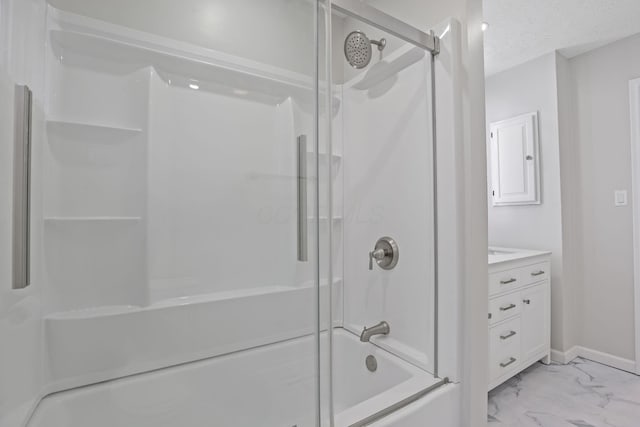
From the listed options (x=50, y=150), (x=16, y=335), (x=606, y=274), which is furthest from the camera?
(x=606, y=274)

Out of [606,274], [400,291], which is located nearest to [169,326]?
[400,291]

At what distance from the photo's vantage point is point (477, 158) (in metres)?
1.19

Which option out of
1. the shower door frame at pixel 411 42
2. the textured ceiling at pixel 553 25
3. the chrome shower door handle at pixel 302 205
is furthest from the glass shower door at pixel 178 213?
the textured ceiling at pixel 553 25

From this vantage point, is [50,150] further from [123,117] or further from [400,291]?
[400,291]

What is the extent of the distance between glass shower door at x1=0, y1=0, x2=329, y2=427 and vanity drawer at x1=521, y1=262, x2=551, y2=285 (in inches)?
69.3

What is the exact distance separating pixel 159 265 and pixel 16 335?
42 centimetres

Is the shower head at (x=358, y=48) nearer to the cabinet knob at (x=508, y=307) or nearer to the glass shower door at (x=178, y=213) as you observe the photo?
the glass shower door at (x=178, y=213)

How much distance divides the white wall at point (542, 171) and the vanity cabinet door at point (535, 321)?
178 millimetres

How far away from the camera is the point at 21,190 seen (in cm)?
88

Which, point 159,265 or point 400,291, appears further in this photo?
point 400,291

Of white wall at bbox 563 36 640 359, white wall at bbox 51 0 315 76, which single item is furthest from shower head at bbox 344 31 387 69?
white wall at bbox 563 36 640 359

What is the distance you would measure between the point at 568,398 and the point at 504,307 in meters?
0.66

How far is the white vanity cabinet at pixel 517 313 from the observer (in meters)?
1.88

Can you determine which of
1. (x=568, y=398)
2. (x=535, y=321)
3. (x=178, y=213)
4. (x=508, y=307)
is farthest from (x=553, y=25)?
(x=178, y=213)
